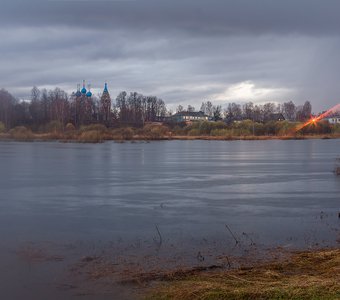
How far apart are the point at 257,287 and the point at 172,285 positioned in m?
1.46

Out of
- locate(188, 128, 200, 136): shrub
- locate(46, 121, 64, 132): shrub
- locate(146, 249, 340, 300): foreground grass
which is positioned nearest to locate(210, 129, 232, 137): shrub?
locate(188, 128, 200, 136): shrub

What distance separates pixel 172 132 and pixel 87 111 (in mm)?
28335

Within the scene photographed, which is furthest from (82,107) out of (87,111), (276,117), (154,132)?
(276,117)

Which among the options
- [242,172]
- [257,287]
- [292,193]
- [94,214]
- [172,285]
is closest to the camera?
[257,287]

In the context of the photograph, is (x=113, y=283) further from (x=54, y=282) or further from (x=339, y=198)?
(x=339, y=198)

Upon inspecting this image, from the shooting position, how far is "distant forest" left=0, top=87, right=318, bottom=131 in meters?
108

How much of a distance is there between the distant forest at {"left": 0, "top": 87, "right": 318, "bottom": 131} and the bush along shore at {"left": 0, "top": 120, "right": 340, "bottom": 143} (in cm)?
812

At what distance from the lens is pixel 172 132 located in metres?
101

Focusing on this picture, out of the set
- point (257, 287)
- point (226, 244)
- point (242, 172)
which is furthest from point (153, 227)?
point (242, 172)

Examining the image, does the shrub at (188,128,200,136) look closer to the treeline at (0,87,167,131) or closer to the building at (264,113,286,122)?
the treeline at (0,87,167,131)

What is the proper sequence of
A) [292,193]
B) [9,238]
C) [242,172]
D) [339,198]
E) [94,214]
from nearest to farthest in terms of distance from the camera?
[9,238] → [94,214] → [339,198] → [292,193] → [242,172]

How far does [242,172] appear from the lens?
90.4 feet

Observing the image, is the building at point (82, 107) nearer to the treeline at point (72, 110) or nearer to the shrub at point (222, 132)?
the treeline at point (72, 110)

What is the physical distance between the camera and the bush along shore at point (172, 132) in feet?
260
